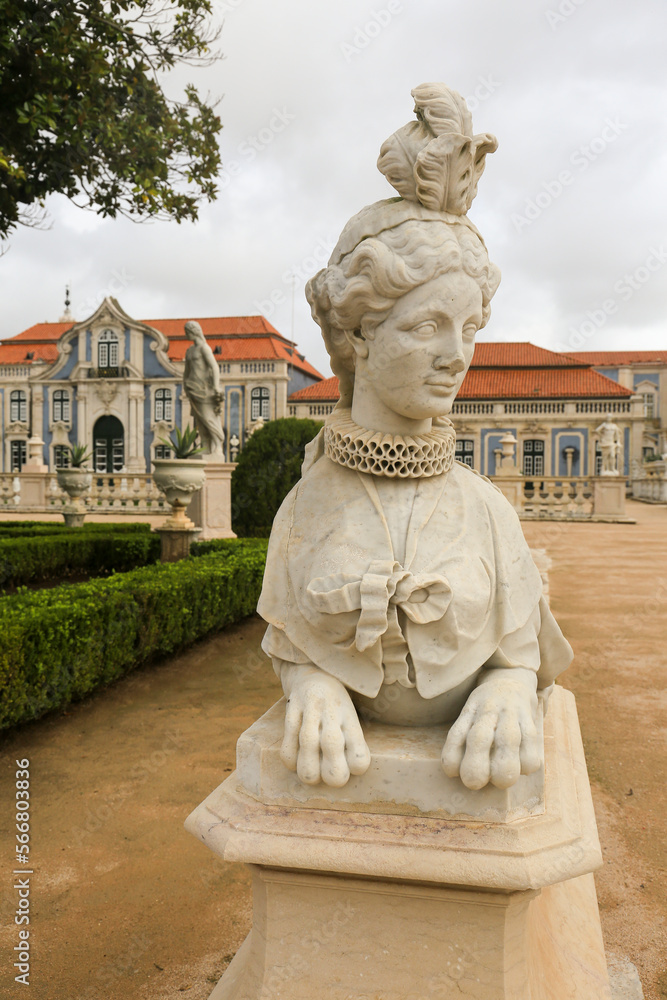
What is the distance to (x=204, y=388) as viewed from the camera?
427 inches

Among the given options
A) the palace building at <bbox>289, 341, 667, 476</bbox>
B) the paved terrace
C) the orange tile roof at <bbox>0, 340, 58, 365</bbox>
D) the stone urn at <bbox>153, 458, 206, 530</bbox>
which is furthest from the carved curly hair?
the orange tile roof at <bbox>0, 340, 58, 365</bbox>

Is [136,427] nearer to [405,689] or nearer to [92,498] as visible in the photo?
[92,498]

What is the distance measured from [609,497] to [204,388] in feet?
40.0

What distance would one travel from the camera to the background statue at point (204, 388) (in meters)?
10.6

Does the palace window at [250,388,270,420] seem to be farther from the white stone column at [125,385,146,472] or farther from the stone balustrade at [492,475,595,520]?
Result: the stone balustrade at [492,475,595,520]

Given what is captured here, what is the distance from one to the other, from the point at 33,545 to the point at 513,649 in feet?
24.4

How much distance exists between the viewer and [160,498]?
64.1 feet

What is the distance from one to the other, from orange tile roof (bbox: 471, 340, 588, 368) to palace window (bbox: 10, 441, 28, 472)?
21.7 meters

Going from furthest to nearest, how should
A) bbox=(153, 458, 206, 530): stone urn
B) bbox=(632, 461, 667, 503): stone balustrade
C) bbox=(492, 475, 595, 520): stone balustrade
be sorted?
1. bbox=(632, 461, 667, 503): stone balustrade
2. bbox=(492, 475, 595, 520): stone balustrade
3. bbox=(153, 458, 206, 530): stone urn

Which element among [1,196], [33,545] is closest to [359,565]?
[1,196]

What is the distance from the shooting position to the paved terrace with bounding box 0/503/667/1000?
7.44ft

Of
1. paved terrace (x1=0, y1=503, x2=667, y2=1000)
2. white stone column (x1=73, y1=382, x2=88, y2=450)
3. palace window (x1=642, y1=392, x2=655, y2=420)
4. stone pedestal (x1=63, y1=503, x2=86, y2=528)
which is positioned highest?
palace window (x1=642, y1=392, x2=655, y2=420)

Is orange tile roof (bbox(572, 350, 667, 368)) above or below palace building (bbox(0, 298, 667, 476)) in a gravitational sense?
above

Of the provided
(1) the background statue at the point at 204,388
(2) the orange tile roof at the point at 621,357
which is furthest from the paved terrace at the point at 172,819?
(2) the orange tile roof at the point at 621,357
